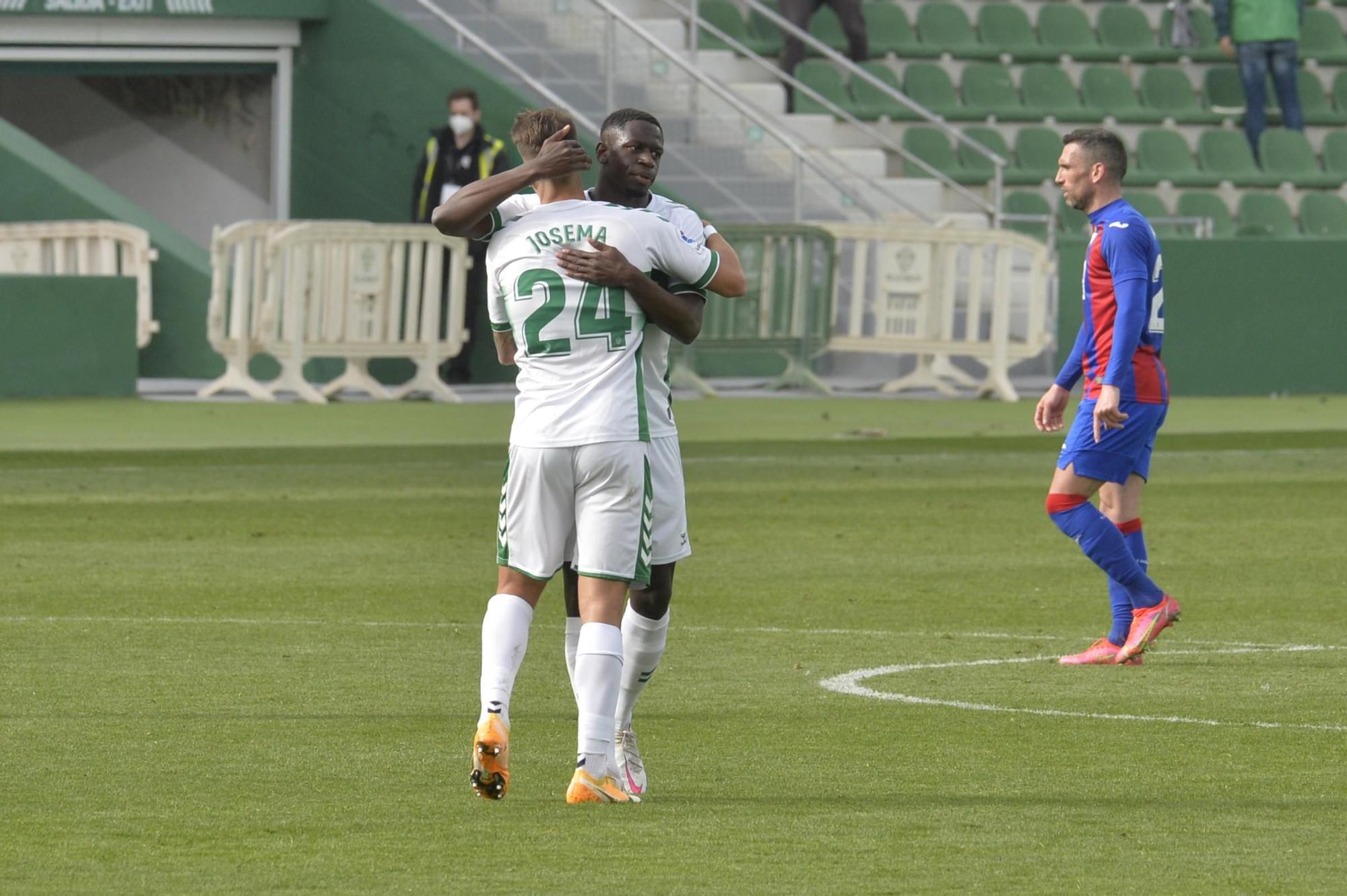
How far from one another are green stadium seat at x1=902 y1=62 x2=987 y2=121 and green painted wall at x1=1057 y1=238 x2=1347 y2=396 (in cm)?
504

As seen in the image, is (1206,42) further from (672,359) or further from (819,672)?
(819,672)

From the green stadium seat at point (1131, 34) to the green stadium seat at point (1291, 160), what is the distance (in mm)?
1926

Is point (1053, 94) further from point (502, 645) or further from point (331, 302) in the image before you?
point (502, 645)

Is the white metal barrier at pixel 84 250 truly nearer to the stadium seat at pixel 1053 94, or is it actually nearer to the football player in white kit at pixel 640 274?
the stadium seat at pixel 1053 94

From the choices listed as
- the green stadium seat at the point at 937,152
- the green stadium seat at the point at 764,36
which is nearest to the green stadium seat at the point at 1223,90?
the green stadium seat at the point at 937,152

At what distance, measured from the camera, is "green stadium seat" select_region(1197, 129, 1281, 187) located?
2869 cm

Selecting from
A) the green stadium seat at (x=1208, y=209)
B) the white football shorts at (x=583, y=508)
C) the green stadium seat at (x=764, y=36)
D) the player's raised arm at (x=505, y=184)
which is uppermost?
the green stadium seat at (x=764, y=36)

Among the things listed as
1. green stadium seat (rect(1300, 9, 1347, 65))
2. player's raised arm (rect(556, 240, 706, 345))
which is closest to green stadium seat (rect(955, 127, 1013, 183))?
green stadium seat (rect(1300, 9, 1347, 65))

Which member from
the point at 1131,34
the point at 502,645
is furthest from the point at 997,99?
the point at 502,645

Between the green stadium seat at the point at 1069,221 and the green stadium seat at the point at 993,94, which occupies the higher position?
the green stadium seat at the point at 993,94

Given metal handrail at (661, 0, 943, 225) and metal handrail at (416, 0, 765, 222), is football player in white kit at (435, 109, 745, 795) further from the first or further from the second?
metal handrail at (661, 0, 943, 225)

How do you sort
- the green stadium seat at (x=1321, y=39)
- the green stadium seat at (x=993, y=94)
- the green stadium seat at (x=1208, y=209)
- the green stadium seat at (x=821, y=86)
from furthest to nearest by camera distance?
1. the green stadium seat at (x=1321, y=39)
2. the green stadium seat at (x=993, y=94)
3. the green stadium seat at (x=1208, y=209)
4. the green stadium seat at (x=821, y=86)

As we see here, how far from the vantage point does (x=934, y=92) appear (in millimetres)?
28469

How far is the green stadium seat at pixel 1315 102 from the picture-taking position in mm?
29922
